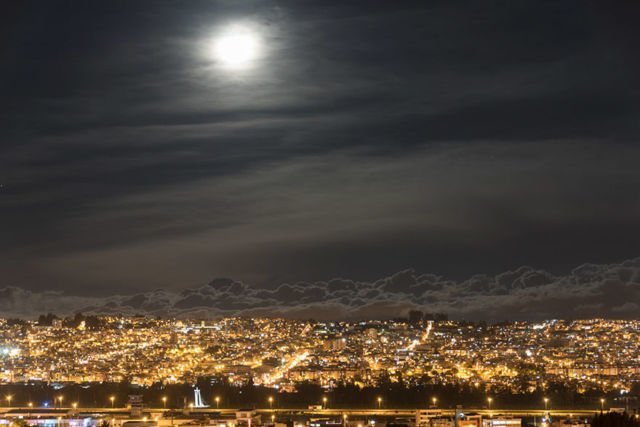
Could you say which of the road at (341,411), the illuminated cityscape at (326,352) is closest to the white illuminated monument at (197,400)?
the road at (341,411)

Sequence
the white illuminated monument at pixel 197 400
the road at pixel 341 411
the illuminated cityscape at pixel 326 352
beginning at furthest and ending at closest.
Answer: the illuminated cityscape at pixel 326 352 < the white illuminated monument at pixel 197 400 < the road at pixel 341 411

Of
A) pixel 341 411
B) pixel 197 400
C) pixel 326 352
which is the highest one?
pixel 326 352

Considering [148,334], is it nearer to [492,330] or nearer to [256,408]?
[492,330]

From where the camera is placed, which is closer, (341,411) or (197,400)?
(341,411)

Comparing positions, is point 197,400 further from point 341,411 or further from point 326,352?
point 326,352

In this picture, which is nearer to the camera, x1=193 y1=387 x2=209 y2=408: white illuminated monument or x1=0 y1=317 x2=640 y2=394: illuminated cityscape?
x1=193 y1=387 x2=209 y2=408: white illuminated monument

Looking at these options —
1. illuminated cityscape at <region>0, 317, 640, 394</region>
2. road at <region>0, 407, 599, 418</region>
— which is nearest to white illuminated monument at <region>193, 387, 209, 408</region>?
Answer: road at <region>0, 407, 599, 418</region>

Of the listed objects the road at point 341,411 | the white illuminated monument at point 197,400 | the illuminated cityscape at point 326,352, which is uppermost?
the illuminated cityscape at point 326,352

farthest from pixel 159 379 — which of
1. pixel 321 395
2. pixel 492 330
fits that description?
pixel 492 330

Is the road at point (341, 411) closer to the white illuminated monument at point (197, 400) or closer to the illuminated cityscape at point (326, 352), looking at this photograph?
the white illuminated monument at point (197, 400)

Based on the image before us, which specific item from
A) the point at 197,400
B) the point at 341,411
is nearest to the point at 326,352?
the point at 197,400

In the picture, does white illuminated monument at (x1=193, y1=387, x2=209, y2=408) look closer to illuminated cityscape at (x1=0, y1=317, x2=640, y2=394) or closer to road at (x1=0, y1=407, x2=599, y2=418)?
road at (x1=0, y1=407, x2=599, y2=418)

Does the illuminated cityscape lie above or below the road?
above

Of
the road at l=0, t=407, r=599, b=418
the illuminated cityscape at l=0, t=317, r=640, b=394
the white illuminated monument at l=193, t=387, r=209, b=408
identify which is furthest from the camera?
the illuminated cityscape at l=0, t=317, r=640, b=394
